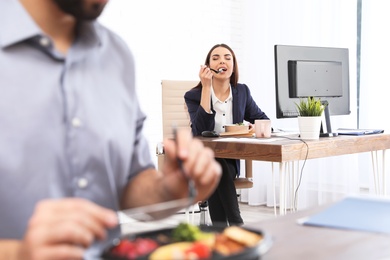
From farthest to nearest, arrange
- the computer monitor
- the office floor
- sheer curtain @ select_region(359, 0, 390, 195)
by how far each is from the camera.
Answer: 1. sheer curtain @ select_region(359, 0, 390, 195)
2. the office floor
3. the computer monitor

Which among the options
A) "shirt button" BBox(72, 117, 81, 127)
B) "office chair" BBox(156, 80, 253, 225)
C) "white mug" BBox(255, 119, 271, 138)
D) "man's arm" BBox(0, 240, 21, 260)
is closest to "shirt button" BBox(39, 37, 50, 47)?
"shirt button" BBox(72, 117, 81, 127)

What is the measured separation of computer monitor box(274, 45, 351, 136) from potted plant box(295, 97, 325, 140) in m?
0.14

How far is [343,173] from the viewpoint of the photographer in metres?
4.59

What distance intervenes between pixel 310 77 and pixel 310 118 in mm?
337

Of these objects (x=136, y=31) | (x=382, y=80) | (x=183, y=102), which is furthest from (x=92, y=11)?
(x=382, y=80)

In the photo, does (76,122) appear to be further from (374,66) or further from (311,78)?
(374,66)

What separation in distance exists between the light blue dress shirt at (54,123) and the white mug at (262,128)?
2.14 metres

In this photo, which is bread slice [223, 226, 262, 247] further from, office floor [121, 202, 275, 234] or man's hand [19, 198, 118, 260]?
office floor [121, 202, 275, 234]

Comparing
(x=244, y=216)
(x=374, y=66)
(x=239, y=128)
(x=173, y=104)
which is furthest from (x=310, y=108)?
(x=244, y=216)

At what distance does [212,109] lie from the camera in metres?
3.73

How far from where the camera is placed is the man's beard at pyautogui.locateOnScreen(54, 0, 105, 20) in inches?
35.6

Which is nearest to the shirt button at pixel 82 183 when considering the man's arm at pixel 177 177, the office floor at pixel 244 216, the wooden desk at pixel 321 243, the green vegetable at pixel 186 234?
the man's arm at pixel 177 177

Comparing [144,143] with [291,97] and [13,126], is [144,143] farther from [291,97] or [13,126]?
[291,97]

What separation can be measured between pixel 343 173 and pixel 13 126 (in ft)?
13.3
